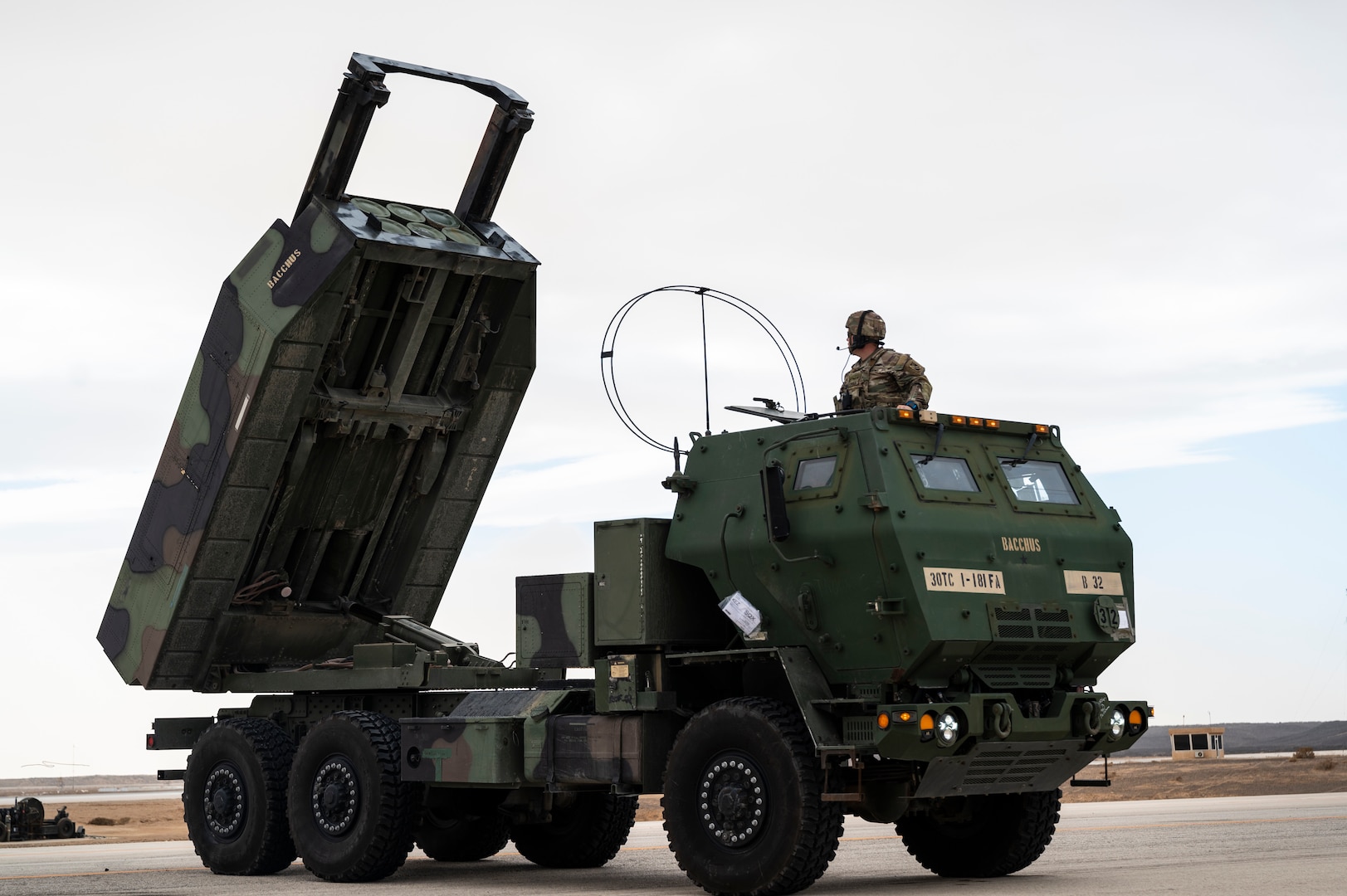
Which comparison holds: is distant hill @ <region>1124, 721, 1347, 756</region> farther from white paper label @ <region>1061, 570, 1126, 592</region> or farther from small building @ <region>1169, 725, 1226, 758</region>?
white paper label @ <region>1061, 570, 1126, 592</region>

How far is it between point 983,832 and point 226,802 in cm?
601

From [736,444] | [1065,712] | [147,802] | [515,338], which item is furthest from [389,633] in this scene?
[147,802]

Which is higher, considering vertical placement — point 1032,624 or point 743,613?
point 1032,624

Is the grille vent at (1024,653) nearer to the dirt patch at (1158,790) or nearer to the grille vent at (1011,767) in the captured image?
the grille vent at (1011,767)

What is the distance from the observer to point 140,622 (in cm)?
1329

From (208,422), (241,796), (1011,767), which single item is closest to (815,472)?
(1011,767)

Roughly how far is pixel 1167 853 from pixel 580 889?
14.5 feet

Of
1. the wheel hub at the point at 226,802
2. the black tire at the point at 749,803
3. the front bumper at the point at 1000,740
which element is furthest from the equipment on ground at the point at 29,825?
the front bumper at the point at 1000,740

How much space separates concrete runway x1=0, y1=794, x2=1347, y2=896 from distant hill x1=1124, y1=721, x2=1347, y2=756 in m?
58.5

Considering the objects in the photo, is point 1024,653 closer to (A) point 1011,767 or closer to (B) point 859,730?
(A) point 1011,767

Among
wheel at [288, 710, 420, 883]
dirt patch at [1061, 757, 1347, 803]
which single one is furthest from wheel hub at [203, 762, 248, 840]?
dirt patch at [1061, 757, 1347, 803]

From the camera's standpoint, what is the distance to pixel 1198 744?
4678 cm

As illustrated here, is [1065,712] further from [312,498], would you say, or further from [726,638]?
Result: [312,498]

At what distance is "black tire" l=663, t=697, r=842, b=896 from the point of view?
369 inches
